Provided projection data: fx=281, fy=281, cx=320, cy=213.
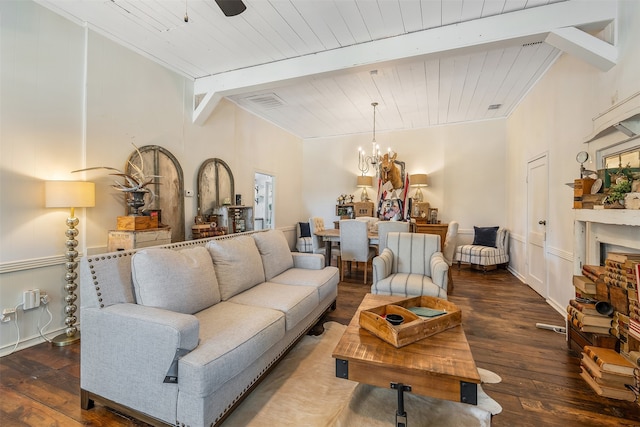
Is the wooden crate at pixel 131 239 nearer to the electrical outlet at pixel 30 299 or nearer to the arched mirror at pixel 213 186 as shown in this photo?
the electrical outlet at pixel 30 299

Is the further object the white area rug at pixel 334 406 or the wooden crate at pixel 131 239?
the wooden crate at pixel 131 239

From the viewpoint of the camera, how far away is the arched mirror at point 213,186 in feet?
13.6

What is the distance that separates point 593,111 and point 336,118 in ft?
12.8

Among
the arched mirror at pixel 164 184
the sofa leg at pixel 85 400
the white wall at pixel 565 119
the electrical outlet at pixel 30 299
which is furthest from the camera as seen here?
the arched mirror at pixel 164 184

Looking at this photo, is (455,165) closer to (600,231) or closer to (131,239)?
(600,231)

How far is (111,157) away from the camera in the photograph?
3049 mm

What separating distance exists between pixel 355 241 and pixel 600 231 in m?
2.79

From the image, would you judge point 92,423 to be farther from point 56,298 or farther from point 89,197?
point 89,197

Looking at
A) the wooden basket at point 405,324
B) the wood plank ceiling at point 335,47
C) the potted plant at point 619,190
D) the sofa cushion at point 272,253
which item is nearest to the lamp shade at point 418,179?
the wood plank ceiling at point 335,47

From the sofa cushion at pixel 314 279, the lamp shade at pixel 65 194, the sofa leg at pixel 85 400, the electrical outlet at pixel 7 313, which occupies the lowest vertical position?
the sofa leg at pixel 85 400

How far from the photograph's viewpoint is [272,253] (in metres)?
3.02

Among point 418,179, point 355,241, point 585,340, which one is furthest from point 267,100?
point 585,340

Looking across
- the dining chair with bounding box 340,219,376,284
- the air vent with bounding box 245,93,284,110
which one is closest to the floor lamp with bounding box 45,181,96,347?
the air vent with bounding box 245,93,284,110

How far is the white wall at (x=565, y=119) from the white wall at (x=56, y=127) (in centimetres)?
465
